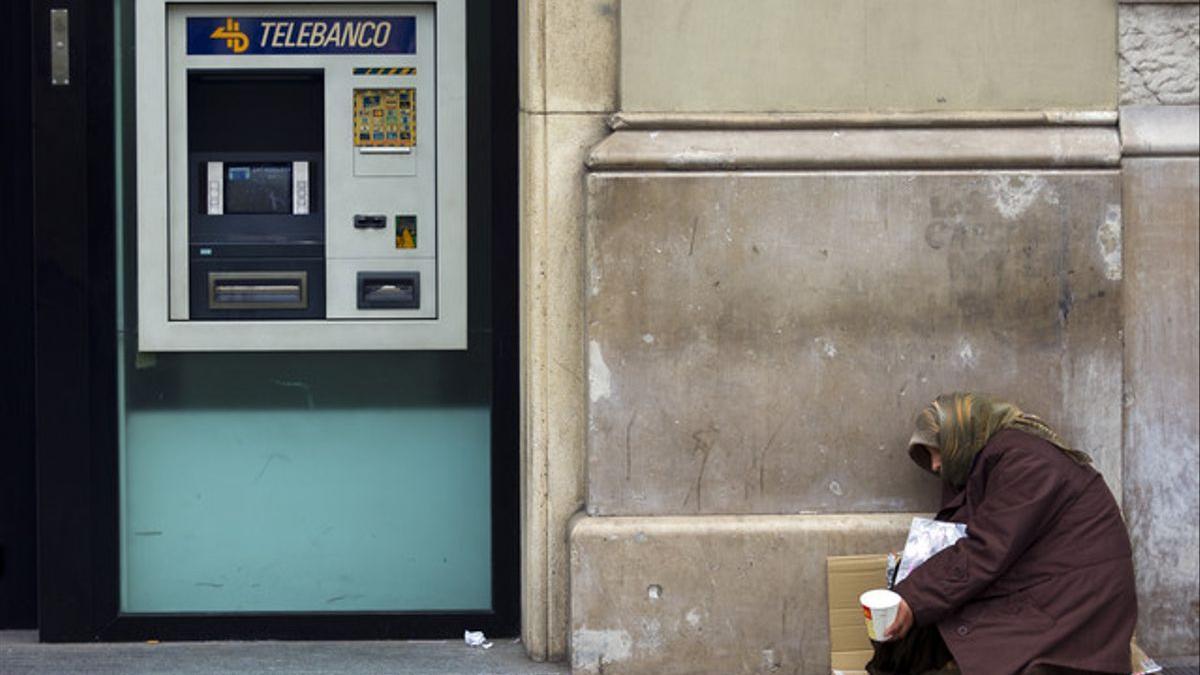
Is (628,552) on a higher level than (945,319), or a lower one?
lower

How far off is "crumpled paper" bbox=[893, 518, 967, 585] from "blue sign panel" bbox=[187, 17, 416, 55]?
7.94 feet

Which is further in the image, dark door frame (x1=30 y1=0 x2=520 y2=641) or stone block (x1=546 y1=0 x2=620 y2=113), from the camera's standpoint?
dark door frame (x1=30 y1=0 x2=520 y2=641)

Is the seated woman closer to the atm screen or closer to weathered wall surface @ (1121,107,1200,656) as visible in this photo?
weathered wall surface @ (1121,107,1200,656)

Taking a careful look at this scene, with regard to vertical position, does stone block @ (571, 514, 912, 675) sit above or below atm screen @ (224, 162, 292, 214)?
below

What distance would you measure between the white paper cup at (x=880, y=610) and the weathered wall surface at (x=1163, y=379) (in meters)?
1.38

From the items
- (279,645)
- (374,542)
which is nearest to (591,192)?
(374,542)

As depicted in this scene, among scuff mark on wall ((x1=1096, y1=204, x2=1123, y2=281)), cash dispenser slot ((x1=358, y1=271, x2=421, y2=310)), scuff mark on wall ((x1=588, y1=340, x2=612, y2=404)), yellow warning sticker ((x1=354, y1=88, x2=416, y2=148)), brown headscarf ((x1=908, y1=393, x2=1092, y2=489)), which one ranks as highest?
yellow warning sticker ((x1=354, y1=88, x2=416, y2=148))

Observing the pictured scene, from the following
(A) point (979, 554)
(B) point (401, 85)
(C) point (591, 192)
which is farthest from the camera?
(B) point (401, 85)

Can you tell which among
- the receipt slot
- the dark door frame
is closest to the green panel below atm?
the dark door frame

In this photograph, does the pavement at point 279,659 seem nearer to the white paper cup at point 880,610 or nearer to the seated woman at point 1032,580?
the seated woman at point 1032,580

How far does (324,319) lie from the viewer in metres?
6.84

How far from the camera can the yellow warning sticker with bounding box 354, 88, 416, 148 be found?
6.80 metres

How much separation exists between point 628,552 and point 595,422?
44 cm

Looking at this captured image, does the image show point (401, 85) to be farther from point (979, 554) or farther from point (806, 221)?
point (979, 554)
